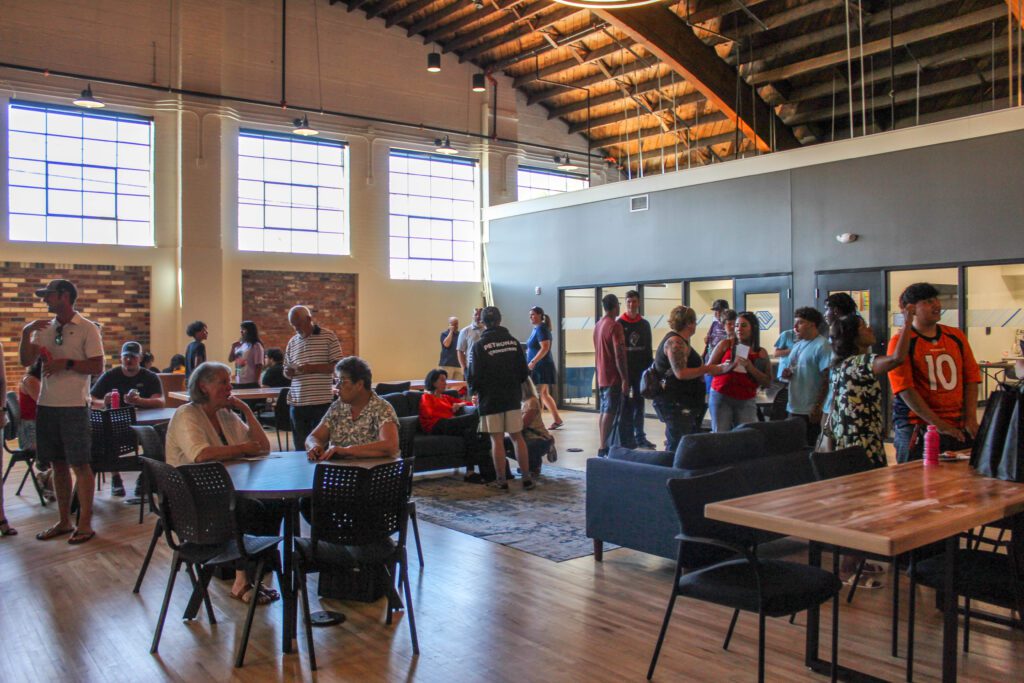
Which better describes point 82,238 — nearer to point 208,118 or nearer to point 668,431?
point 208,118

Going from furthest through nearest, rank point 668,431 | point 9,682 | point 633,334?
point 633,334 → point 668,431 → point 9,682

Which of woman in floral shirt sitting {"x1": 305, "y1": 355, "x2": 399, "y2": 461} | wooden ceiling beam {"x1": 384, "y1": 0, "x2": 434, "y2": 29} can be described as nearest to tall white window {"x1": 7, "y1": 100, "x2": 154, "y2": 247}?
wooden ceiling beam {"x1": 384, "y1": 0, "x2": 434, "y2": 29}

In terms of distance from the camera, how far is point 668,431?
6.64 metres

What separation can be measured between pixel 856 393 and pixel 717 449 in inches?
31.6

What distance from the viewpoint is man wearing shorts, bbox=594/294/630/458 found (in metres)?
7.46

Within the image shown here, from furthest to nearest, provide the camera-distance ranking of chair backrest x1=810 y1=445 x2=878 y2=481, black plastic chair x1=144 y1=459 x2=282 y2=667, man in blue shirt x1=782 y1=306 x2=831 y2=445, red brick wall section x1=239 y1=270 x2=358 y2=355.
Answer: red brick wall section x1=239 y1=270 x2=358 y2=355, man in blue shirt x1=782 y1=306 x2=831 y2=445, chair backrest x1=810 y1=445 x2=878 y2=481, black plastic chair x1=144 y1=459 x2=282 y2=667

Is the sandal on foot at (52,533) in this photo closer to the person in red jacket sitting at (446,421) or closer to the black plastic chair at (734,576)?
the person in red jacket sitting at (446,421)

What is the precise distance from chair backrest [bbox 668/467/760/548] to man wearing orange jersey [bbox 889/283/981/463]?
4.46 ft

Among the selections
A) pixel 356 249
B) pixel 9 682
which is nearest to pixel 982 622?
pixel 9 682

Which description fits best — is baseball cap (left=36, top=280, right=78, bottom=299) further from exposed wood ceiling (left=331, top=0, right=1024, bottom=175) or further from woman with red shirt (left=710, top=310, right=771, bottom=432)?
exposed wood ceiling (left=331, top=0, right=1024, bottom=175)

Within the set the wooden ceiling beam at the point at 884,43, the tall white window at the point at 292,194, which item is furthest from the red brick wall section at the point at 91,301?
the wooden ceiling beam at the point at 884,43

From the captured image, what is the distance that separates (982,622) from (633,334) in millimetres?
4223

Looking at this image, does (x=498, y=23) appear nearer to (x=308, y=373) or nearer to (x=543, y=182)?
(x=543, y=182)

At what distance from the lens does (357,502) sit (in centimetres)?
357
